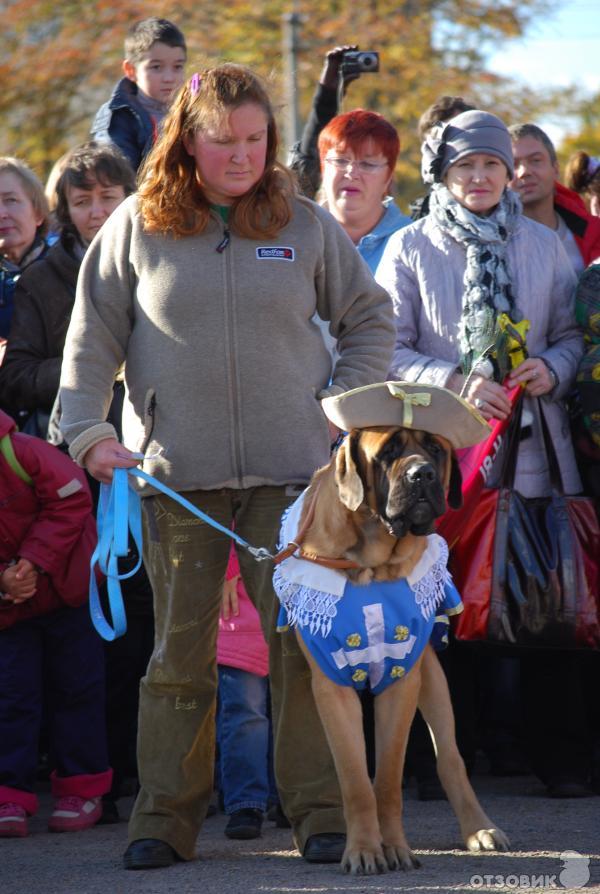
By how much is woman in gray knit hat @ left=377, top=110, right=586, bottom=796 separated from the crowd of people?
0.01 meters

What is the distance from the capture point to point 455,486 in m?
4.52

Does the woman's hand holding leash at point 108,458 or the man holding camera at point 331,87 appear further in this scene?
the man holding camera at point 331,87

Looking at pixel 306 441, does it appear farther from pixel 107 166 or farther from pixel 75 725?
pixel 107 166

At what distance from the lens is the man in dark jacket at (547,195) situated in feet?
21.6

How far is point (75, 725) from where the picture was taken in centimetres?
537

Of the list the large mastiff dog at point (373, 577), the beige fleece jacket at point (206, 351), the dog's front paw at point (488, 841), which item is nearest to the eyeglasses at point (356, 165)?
the beige fleece jacket at point (206, 351)

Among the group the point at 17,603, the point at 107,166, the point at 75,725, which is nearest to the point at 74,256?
the point at 107,166

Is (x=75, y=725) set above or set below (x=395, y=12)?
below

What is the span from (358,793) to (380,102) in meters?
17.4

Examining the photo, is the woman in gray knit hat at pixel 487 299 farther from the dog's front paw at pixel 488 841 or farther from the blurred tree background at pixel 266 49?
the blurred tree background at pixel 266 49

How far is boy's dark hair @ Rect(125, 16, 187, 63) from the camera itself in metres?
7.29

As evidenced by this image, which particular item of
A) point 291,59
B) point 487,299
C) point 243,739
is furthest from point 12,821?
point 291,59

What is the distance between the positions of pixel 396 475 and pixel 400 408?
21 cm

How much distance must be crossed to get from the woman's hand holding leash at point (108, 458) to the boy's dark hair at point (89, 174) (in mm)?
2089
